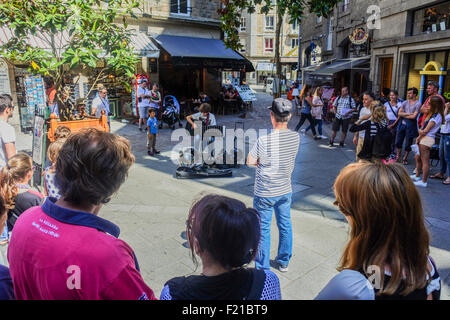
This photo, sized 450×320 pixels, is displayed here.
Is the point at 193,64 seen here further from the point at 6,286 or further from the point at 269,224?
the point at 6,286

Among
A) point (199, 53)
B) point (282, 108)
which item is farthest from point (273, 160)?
point (199, 53)

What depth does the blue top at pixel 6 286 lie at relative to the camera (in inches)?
57.9

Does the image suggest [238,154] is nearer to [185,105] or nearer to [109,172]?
[109,172]

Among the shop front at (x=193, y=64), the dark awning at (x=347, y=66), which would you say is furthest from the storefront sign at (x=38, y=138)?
the dark awning at (x=347, y=66)

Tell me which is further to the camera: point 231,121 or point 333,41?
point 333,41

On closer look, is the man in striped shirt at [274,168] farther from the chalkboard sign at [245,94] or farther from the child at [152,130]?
the chalkboard sign at [245,94]

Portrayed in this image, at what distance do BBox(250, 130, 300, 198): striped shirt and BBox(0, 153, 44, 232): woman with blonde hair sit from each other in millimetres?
2139

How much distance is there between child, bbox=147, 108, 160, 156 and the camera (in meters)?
8.94

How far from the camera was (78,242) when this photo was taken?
1.37 m

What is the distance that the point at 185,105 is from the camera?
16.5m

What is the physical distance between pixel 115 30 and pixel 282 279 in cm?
523

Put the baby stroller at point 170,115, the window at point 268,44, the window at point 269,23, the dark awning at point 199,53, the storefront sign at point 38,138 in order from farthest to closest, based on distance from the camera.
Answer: the window at point 268,44
the window at point 269,23
the dark awning at point 199,53
the baby stroller at point 170,115
the storefront sign at point 38,138

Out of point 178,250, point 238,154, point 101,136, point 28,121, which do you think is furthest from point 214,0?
point 101,136

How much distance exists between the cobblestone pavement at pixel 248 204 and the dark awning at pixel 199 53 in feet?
23.1
